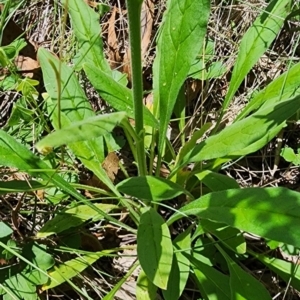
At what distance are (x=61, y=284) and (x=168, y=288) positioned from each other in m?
0.39

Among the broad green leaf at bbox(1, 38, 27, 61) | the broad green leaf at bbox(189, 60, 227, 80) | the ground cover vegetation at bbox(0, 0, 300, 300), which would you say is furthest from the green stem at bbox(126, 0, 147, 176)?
the broad green leaf at bbox(1, 38, 27, 61)

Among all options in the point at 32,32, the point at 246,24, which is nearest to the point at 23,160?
the point at 32,32

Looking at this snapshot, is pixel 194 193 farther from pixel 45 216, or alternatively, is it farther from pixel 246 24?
pixel 246 24

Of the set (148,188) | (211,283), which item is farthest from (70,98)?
(211,283)

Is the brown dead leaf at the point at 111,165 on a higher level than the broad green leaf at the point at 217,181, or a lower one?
lower

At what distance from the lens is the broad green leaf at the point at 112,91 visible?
161 centimetres

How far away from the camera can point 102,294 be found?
5.80 ft

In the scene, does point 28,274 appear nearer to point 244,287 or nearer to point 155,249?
point 155,249

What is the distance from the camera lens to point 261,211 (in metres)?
Answer: 1.33

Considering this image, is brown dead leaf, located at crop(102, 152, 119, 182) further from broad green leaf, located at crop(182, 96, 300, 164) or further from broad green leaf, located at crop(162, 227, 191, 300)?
broad green leaf, located at crop(182, 96, 300, 164)

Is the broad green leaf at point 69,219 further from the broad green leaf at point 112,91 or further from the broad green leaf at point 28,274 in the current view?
the broad green leaf at point 112,91

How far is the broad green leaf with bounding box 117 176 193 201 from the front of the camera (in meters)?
1.44

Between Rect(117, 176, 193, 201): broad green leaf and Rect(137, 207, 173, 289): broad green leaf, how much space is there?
0.08m

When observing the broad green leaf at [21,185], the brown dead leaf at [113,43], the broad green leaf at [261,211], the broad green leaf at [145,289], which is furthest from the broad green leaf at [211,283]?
the brown dead leaf at [113,43]
